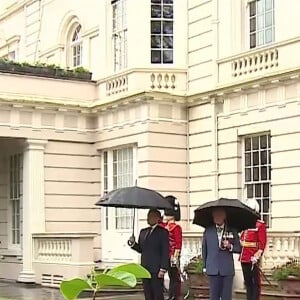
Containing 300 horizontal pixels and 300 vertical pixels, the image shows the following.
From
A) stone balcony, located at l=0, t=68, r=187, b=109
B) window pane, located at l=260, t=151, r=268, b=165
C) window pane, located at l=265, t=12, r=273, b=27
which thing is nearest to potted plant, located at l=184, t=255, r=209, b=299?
window pane, located at l=260, t=151, r=268, b=165

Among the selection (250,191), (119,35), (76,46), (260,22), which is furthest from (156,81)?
(76,46)

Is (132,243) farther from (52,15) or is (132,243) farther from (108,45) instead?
(52,15)

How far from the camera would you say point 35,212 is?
69.9 ft

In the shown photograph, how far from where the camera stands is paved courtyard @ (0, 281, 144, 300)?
17297 mm

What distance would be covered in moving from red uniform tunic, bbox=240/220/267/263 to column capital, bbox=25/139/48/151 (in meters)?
9.19

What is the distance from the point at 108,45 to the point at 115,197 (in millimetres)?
10233

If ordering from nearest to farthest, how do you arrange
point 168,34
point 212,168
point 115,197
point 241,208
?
point 241,208 → point 115,197 → point 212,168 → point 168,34

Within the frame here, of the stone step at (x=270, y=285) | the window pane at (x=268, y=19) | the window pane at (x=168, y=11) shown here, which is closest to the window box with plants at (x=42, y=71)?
the window pane at (x=168, y=11)

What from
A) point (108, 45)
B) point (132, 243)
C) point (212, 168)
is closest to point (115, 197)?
point (132, 243)

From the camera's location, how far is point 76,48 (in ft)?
81.7

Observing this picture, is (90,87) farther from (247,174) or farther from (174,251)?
(174,251)

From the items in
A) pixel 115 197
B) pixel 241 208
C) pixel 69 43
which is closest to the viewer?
pixel 241 208

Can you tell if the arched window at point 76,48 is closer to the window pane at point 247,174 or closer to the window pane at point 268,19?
the window pane at point 268,19

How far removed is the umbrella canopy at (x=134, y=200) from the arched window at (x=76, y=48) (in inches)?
481
